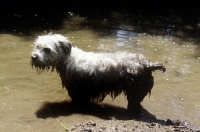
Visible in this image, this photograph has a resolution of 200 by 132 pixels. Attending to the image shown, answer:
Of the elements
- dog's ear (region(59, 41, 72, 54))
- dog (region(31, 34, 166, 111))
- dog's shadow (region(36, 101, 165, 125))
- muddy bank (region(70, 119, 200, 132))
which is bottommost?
dog's shadow (region(36, 101, 165, 125))

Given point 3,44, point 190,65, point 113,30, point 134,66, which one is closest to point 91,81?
point 134,66

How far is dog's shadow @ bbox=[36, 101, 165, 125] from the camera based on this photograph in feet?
18.2

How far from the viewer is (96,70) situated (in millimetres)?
5559

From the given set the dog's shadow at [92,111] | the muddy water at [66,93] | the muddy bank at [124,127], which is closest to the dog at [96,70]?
the dog's shadow at [92,111]

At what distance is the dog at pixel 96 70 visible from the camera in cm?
544

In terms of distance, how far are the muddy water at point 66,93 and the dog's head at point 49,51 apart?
2.52 feet

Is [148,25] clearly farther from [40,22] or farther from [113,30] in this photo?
[40,22]

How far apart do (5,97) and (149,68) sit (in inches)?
102

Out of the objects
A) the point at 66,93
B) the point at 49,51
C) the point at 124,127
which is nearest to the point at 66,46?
the point at 49,51

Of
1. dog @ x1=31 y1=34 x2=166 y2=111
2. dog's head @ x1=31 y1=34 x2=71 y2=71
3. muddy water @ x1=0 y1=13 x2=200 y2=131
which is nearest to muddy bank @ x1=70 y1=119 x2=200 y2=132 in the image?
muddy water @ x1=0 y1=13 x2=200 y2=131

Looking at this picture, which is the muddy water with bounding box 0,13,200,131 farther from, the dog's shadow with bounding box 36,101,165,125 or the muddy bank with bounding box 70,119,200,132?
the muddy bank with bounding box 70,119,200,132

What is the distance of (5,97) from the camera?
19.5ft

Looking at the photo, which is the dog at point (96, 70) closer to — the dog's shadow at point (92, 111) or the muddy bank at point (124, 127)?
the dog's shadow at point (92, 111)

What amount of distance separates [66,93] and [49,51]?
1.09 meters
